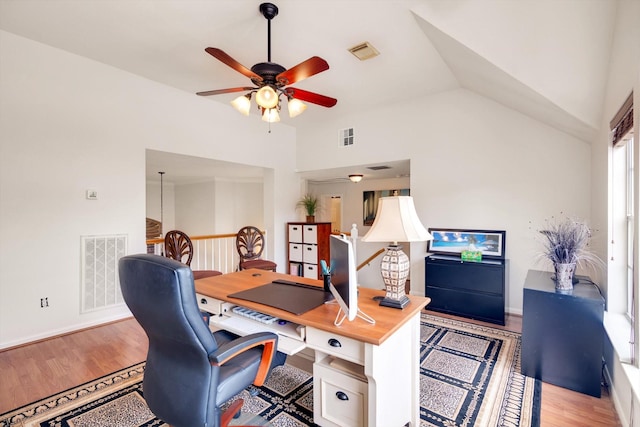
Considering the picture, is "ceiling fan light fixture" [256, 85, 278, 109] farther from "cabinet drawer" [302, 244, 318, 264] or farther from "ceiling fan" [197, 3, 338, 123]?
"cabinet drawer" [302, 244, 318, 264]

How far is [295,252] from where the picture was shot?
5.50m

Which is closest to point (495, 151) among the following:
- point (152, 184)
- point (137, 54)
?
point (137, 54)

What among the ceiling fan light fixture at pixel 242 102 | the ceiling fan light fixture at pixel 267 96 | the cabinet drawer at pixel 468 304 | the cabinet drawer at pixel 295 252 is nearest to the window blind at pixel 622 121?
the cabinet drawer at pixel 468 304

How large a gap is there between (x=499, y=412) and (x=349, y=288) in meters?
1.47

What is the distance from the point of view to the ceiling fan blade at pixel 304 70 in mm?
2084

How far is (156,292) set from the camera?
116cm

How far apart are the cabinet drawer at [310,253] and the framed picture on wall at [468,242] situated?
2015 mm

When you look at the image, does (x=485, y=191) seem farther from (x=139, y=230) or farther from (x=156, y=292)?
(x=139, y=230)

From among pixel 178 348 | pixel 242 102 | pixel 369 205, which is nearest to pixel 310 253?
pixel 369 205

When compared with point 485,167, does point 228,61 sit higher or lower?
higher

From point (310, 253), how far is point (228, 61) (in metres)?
3.68

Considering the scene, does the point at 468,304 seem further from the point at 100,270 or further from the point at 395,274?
the point at 100,270

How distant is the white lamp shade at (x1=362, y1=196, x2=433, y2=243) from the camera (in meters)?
1.63

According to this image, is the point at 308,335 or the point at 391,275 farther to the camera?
the point at 391,275
